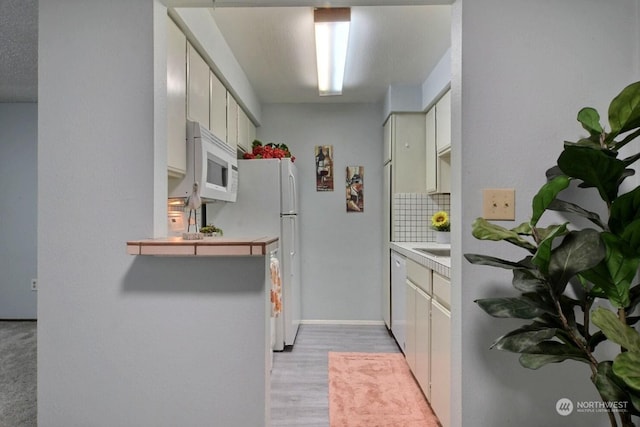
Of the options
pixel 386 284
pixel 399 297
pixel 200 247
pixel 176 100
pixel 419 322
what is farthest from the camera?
pixel 386 284

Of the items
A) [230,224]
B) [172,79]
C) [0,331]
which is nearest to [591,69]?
[172,79]

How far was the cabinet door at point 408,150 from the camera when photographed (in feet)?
11.5

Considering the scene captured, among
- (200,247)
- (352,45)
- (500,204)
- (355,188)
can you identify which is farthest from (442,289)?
(355,188)

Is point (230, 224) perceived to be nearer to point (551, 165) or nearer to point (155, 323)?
point (155, 323)

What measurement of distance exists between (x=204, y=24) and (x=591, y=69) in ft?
6.37

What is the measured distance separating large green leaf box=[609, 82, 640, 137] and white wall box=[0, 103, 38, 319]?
477cm

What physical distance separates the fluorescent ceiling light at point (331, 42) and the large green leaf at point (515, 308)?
1701 millimetres

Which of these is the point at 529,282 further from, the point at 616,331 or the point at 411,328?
the point at 411,328

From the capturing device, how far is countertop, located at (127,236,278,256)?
4.14 ft

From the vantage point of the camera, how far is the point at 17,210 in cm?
384

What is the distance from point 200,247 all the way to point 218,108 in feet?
5.06

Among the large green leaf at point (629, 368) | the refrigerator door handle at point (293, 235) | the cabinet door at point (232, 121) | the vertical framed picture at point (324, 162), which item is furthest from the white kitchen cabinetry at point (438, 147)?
the large green leaf at point (629, 368)

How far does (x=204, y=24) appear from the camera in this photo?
211cm

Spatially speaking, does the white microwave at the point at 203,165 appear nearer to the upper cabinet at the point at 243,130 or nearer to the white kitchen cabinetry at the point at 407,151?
the upper cabinet at the point at 243,130
